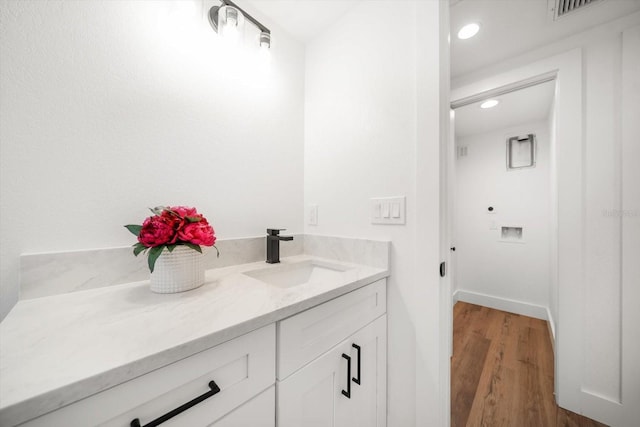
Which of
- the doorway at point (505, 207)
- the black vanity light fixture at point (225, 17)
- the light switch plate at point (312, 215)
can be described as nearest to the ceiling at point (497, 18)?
the black vanity light fixture at point (225, 17)

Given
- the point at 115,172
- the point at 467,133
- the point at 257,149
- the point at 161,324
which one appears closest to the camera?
the point at 161,324

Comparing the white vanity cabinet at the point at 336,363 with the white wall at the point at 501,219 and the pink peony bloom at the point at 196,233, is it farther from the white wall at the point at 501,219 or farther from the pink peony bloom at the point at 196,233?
the white wall at the point at 501,219

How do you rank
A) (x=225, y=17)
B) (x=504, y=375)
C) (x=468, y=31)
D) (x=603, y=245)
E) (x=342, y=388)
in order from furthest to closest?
(x=504, y=375) → (x=468, y=31) → (x=603, y=245) → (x=225, y=17) → (x=342, y=388)

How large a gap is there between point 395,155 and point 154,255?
96 cm

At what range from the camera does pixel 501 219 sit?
2.67 m

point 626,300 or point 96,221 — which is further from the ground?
point 96,221

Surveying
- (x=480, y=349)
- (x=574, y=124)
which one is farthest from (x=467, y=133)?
(x=480, y=349)

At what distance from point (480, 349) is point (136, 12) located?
295 cm

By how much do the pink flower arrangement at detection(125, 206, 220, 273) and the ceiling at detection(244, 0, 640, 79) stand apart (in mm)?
1108

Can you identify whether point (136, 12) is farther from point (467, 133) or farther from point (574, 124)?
point (467, 133)

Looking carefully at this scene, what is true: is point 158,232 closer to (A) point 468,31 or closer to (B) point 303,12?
(B) point 303,12

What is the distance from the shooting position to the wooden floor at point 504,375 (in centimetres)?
128

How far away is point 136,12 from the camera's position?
816 mm

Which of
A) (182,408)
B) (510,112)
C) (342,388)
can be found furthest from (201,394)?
(510,112)
